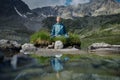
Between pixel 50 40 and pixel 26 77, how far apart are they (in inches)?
654

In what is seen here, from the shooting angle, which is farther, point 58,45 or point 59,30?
point 59,30

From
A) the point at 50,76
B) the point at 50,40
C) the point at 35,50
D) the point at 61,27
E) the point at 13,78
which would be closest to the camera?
the point at 13,78

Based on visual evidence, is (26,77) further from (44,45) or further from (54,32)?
(54,32)

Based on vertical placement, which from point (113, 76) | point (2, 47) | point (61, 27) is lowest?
point (113, 76)

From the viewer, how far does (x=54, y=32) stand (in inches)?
1203

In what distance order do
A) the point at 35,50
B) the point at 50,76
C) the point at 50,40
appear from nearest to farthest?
1. the point at 50,76
2. the point at 35,50
3. the point at 50,40

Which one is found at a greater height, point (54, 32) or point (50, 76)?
point (54, 32)

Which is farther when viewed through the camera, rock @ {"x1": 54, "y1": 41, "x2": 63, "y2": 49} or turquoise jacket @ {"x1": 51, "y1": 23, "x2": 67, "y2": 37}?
turquoise jacket @ {"x1": 51, "y1": 23, "x2": 67, "y2": 37}

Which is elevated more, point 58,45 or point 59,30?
point 59,30

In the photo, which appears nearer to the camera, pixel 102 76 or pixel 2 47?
pixel 102 76

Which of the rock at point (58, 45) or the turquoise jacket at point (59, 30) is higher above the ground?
the turquoise jacket at point (59, 30)

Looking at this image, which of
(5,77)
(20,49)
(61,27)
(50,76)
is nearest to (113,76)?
(50,76)

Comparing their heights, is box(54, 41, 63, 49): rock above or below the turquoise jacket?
below

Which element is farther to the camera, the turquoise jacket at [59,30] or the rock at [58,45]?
the turquoise jacket at [59,30]
